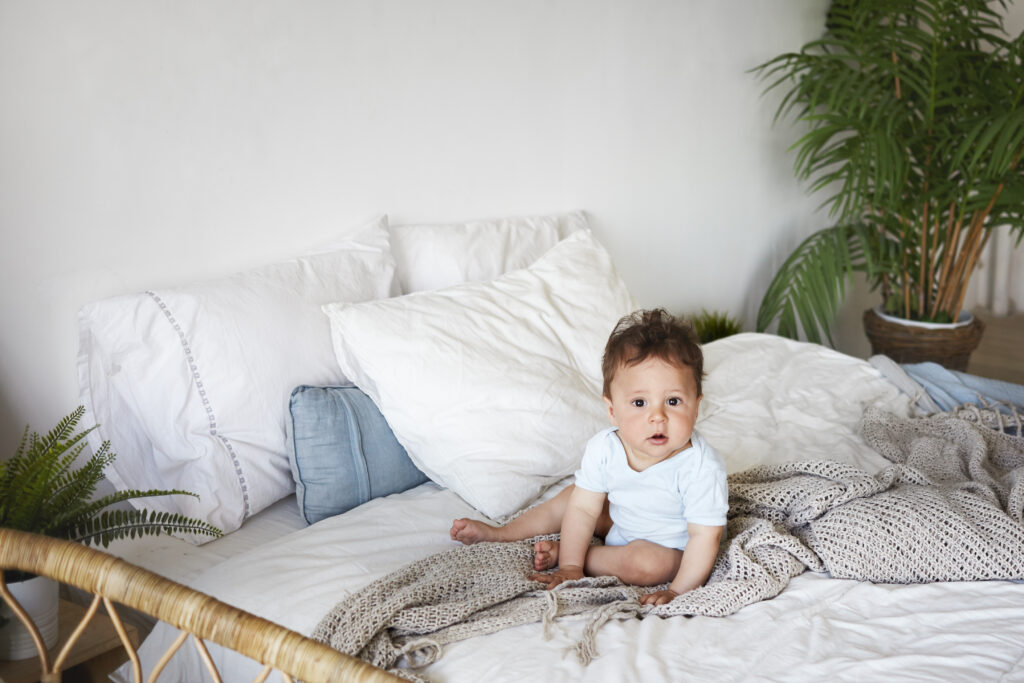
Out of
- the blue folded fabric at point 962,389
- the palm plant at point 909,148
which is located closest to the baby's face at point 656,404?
the blue folded fabric at point 962,389

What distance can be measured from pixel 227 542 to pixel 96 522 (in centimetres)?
29

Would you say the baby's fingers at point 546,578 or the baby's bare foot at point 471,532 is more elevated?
the baby's bare foot at point 471,532

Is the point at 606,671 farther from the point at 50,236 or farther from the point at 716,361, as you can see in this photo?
the point at 716,361

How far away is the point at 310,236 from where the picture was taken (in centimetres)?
179

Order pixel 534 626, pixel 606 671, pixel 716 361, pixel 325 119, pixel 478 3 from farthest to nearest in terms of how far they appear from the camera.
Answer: pixel 716 361
pixel 478 3
pixel 325 119
pixel 534 626
pixel 606 671

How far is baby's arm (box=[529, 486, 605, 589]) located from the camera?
4.21ft

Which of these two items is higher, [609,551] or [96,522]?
[96,522]

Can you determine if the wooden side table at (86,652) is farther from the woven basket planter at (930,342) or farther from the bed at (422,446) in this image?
the woven basket planter at (930,342)

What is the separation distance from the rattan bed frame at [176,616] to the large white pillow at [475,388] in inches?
28.0

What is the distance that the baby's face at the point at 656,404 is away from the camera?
1.28 m

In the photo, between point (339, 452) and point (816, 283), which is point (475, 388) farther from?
point (816, 283)

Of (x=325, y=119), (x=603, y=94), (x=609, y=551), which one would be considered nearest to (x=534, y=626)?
(x=609, y=551)

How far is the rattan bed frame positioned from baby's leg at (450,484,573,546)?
0.61m

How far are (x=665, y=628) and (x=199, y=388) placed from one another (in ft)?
2.75
